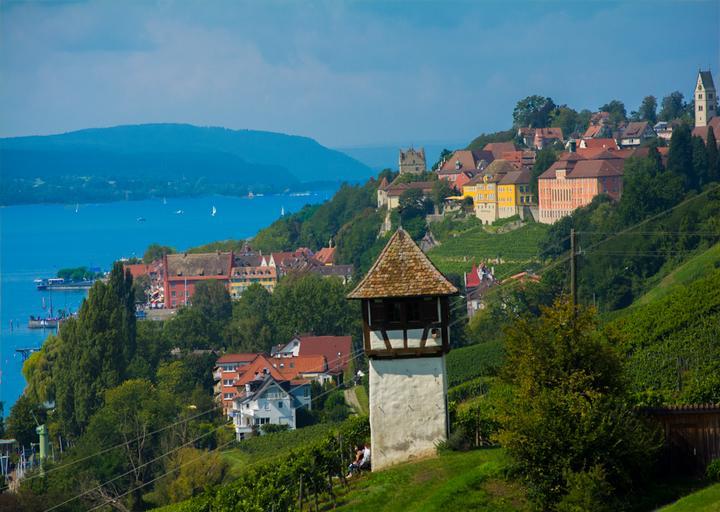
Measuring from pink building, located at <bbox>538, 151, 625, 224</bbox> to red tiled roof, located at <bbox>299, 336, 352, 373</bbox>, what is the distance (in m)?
30.7

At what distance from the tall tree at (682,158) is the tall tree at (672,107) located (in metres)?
60.0

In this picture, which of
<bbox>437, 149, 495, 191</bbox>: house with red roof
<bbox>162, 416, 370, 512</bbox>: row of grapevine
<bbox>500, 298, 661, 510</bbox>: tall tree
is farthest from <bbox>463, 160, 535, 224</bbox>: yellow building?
<bbox>500, 298, 661, 510</bbox>: tall tree

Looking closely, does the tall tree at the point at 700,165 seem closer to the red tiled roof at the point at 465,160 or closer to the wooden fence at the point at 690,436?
the red tiled roof at the point at 465,160

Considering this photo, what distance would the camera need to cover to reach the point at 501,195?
391 ft

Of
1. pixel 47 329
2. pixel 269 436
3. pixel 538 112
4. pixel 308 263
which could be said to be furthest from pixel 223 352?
pixel 538 112

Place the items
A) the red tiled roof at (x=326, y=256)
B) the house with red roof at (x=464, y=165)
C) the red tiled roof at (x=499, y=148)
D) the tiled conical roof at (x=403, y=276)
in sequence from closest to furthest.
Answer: the tiled conical roof at (x=403, y=276) → the house with red roof at (x=464, y=165) → the red tiled roof at (x=326, y=256) → the red tiled roof at (x=499, y=148)

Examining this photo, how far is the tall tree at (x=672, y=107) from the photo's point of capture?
164 m

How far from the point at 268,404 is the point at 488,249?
40.7 m

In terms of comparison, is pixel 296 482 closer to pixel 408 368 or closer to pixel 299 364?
pixel 408 368

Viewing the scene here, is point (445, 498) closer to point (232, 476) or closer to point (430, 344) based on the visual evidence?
point (430, 344)

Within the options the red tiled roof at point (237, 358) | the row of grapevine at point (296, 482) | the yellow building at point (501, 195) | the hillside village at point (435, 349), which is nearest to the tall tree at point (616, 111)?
the hillside village at point (435, 349)

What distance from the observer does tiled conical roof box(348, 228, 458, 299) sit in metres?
26.0

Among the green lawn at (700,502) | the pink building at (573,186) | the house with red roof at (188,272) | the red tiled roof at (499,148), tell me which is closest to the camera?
the green lawn at (700,502)

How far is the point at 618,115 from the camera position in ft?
548
